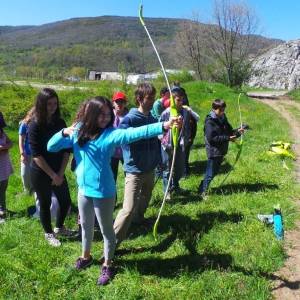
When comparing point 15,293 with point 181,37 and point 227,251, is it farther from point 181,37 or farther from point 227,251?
point 181,37

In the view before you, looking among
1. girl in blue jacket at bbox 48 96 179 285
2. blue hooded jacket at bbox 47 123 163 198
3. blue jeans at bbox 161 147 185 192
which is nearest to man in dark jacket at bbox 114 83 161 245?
girl in blue jacket at bbox 48 96 179 285

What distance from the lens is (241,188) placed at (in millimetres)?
7523

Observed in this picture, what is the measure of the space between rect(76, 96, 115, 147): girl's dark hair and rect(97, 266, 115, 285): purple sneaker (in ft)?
4.34

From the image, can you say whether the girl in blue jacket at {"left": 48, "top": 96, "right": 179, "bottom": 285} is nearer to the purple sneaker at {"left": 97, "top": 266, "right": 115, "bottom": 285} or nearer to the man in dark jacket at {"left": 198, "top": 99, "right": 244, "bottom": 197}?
the purple sneaker at {"left": 97, "top": 266, "right": 115, "bottom": 285}

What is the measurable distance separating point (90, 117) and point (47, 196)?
5.10 feet

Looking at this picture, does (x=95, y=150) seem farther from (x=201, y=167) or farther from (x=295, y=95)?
(x=295, y=95)

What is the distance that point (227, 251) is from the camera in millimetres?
5090

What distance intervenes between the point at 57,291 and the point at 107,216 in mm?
890

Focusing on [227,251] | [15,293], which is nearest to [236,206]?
[227,251]

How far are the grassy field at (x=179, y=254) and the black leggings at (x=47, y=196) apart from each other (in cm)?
29

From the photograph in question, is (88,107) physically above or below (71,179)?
above

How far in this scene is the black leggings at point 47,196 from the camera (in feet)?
17.0

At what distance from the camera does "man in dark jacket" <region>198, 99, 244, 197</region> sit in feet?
21.9

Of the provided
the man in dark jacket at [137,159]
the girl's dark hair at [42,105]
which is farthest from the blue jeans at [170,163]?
the girl's dark hair at [42,105]
